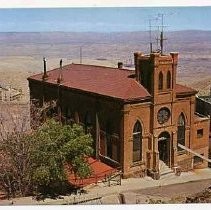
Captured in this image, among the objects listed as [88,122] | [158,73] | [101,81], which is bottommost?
[88,122]

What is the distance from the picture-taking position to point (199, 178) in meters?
8.76

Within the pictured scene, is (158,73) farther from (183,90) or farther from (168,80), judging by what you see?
(183,90)

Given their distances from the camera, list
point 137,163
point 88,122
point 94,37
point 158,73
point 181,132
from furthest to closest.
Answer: point 88,122 → point 181,132 → point 137,163 → point 158,73 → point 94,37

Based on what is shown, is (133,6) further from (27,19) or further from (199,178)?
(199,178)

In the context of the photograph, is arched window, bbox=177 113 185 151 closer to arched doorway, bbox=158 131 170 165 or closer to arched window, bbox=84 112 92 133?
arched doorway, bbox=158 131 170 165

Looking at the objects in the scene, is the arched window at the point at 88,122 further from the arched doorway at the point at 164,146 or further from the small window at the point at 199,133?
the small window at the point at 199,133

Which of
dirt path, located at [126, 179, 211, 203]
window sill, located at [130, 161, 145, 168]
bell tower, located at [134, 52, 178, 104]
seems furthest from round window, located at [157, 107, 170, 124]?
dirt path, located at [126, 179, 211, 203]

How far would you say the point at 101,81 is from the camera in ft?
29.1

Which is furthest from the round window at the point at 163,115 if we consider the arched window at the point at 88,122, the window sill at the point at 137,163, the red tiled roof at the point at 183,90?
the arched window at the point at 88,122

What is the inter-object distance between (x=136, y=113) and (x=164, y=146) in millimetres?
725

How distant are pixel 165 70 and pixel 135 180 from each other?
5.69 feet

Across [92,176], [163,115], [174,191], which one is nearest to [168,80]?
[163,115]

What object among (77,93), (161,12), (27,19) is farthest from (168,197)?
(27,19)

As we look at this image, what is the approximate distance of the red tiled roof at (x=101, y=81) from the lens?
8.57m
